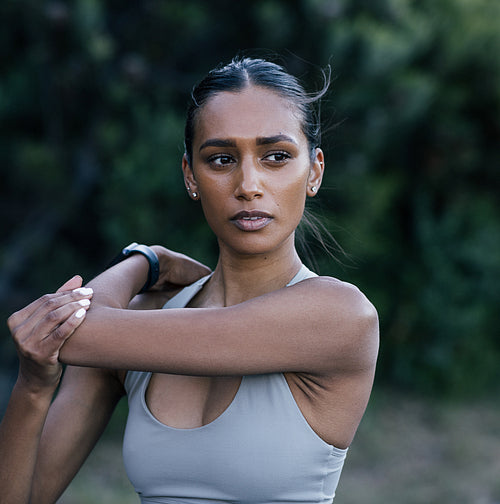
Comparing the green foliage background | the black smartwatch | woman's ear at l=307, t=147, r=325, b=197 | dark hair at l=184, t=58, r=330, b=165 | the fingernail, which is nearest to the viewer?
the fingernail

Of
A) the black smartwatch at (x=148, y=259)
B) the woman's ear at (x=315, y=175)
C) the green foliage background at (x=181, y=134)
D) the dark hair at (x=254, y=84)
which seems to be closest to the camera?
the dark hair at (x=254, y=84)

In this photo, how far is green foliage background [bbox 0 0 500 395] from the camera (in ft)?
15.5

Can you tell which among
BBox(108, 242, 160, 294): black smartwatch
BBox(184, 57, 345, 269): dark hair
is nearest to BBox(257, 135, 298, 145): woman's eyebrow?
BBox(184, 57, 345, 269): dark hair

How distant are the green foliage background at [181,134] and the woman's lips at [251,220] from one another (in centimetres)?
257

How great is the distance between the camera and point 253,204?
5.36ft

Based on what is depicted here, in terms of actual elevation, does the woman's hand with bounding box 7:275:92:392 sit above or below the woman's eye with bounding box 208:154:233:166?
below

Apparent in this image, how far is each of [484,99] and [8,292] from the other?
483 centimetres

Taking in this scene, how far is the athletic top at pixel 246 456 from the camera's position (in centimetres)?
154

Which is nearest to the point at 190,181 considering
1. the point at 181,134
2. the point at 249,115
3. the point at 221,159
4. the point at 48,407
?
the point at 221,159

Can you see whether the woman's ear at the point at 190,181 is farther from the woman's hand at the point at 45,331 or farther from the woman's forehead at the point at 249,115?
the woman's hand at the point at 45,331

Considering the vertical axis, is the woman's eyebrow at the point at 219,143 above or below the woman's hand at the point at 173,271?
above

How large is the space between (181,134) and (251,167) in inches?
122

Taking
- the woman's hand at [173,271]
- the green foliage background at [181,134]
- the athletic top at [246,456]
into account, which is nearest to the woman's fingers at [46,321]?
the athletic top at [246,456]

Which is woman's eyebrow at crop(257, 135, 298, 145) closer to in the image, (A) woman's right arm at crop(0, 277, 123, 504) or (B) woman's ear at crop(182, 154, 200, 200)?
(B) woman's ear at crop(182, 154, 200, 200)
